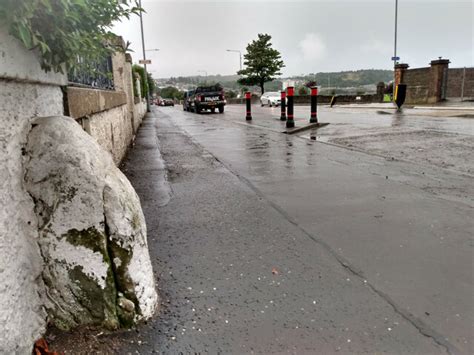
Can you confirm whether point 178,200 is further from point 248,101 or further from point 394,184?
point 248,101

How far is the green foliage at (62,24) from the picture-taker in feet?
5.90

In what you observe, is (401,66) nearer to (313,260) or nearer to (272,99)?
(272,99)

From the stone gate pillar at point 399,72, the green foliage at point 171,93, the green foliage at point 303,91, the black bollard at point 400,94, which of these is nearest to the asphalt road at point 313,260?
the black bollard at point 400,94

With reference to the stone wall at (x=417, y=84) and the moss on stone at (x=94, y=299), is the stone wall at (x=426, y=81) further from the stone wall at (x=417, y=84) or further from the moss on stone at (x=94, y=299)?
the moss on stone at (x=94, y=299)

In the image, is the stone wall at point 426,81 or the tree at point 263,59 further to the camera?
the tree at point 263,59

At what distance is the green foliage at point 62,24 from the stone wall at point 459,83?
3180cm

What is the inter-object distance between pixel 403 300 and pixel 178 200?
3.20 m

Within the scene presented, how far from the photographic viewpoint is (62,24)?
7.11 ft

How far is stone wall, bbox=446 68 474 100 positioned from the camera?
29188 mm

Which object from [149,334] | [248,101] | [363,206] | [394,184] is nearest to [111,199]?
[149,334]

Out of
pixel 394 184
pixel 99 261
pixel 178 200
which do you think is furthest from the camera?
pixel 394 184

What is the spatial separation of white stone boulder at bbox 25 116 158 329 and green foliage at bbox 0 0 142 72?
47cm

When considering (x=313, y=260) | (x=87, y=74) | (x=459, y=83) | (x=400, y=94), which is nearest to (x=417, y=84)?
(x=459, y=83)

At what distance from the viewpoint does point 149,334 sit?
7.72ft
